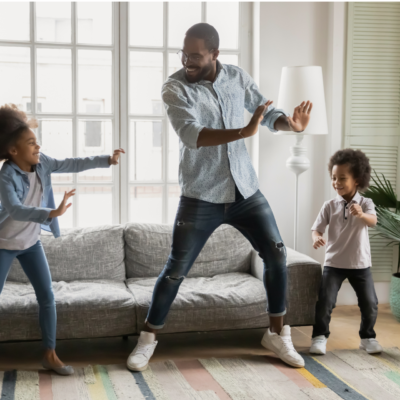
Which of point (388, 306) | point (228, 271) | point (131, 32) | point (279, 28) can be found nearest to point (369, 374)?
point (228, 271)

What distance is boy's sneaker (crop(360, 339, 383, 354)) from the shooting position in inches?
106

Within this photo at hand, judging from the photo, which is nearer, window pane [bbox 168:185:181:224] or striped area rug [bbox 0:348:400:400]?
striped area rug [bbox 0:348:400:400]

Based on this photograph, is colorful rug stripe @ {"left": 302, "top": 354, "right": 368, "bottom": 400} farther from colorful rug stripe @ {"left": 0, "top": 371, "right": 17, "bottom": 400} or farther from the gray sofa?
colorful rug stripe @ {"left": 0, "top": 371, "right": 17, "bottom": 400}

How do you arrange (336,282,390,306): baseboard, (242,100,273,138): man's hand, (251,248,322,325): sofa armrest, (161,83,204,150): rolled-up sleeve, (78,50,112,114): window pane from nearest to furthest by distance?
(242,100,273,138): man's hand, (161,83,204,150): rolled-up sleeve, (251,248,322,325): sofa armrest, (78,50,112,114): window pane, (336,282,390,306): baseboard

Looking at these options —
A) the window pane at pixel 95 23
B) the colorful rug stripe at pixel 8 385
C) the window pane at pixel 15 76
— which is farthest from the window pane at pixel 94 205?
the colorful rug stripe at pixel 8 385

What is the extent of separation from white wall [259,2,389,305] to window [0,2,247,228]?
24cm

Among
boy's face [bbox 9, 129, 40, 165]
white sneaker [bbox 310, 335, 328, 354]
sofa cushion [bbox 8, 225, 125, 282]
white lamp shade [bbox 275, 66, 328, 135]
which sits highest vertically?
white lamp shade [bbox 275, 66, 328, 135]

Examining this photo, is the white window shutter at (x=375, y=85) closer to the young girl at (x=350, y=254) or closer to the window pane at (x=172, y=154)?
the young girl at (x=350, y=254)

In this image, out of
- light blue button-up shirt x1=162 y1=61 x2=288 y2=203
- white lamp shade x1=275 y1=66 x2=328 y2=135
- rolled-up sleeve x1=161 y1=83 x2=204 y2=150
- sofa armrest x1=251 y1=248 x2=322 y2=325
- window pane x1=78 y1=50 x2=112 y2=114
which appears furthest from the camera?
window pane x1=78 y1=50 x2=112 y2=114

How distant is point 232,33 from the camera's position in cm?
357

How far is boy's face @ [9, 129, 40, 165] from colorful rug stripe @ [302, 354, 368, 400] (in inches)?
60.3

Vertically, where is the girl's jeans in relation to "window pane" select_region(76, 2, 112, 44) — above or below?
below

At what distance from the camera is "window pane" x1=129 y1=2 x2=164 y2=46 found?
3.42m

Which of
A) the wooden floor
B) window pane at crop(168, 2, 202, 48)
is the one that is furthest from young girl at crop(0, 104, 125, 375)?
window pane at crop(168, 2, 202, 48)
